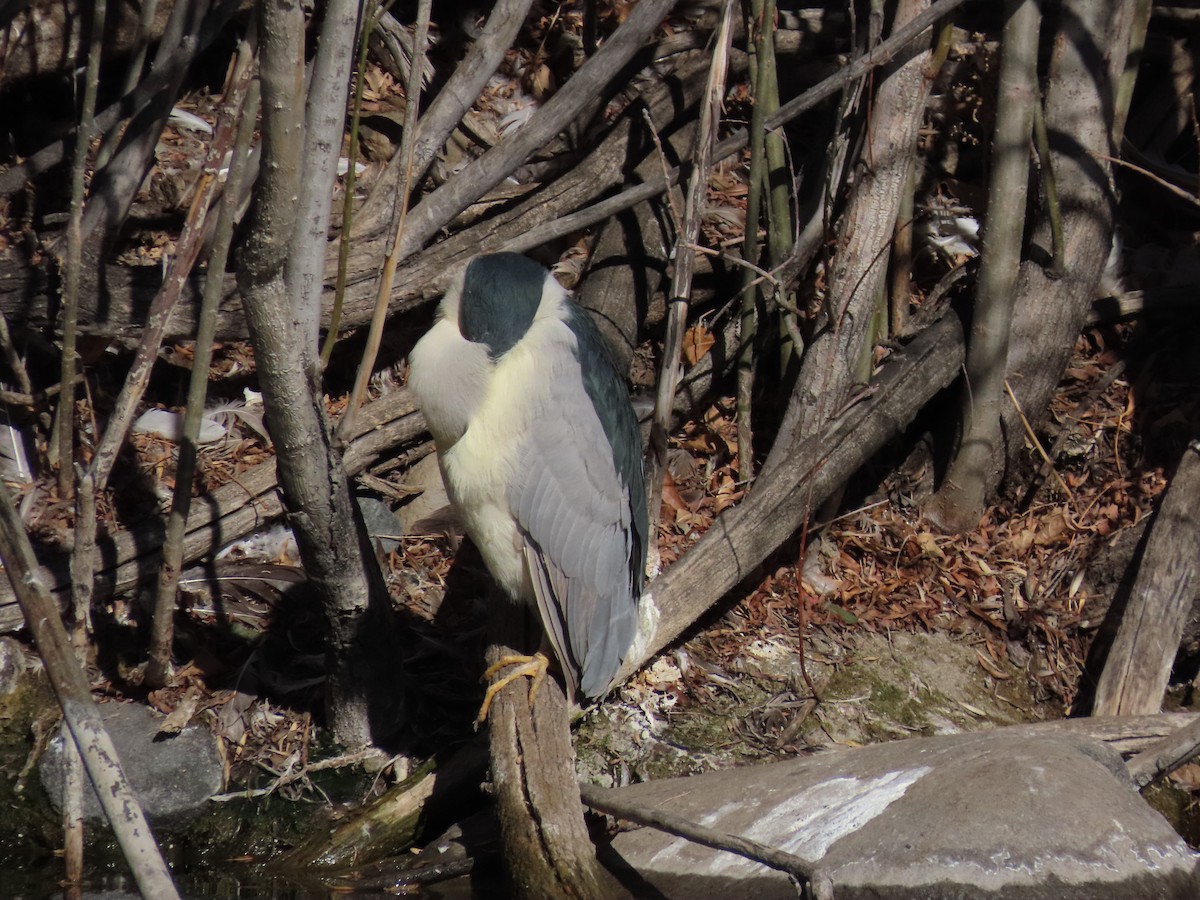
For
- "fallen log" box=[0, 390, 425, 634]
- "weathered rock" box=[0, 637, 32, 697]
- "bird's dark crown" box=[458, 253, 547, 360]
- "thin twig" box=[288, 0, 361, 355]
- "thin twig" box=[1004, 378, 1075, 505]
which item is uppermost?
"thin twig" box=[288, 0, 361, 355]

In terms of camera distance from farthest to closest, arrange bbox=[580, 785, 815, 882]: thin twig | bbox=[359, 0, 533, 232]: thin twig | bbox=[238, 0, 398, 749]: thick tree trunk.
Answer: bbox=[359, 0, 533, 232]: thin twig, bbox=[580, 785, 815, 882]: thin twig, bbox=[238, 0, 398, 749]: thick tree trunk

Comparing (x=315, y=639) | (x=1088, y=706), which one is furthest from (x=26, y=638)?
(x=1088, y=706)

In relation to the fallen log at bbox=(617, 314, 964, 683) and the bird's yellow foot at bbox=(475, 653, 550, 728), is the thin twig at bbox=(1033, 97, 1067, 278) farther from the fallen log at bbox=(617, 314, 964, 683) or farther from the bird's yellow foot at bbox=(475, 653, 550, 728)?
the bird's yellow foot at bbox=(475, 653, 550, 728)

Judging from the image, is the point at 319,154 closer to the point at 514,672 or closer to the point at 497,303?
the point at 497,303

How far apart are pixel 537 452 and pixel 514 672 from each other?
0.66m

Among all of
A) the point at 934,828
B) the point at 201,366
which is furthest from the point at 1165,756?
the point at 201,366

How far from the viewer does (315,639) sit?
4.23 metres

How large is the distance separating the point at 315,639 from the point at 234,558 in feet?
1.56

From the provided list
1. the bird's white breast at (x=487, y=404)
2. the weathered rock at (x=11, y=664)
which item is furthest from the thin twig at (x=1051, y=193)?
the weathered rock at (x=11, y=664)

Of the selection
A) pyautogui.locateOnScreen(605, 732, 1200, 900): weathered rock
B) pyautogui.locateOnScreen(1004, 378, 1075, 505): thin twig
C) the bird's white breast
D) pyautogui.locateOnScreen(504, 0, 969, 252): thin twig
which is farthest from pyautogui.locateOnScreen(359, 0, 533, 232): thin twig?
pyautogui.locateOnScreen(605, 732, 1200, 900): weathered rock

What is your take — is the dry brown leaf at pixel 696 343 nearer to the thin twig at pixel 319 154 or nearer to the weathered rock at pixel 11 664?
the thin twig at pixel 319 154

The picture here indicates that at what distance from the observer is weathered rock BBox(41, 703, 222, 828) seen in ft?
11.7

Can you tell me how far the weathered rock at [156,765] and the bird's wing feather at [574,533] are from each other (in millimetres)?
1233

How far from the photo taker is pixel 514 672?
3.41 m
